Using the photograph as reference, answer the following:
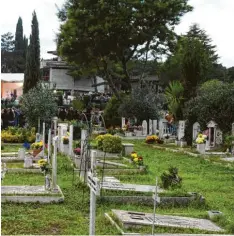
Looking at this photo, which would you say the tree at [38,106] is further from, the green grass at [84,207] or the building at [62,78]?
the building at [62,78]

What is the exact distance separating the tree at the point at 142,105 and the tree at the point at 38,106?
6.07m

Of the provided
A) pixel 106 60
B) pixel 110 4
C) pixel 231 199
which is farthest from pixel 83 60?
pixel 231 199

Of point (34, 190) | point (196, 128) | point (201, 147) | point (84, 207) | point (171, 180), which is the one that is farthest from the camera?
point (196, 128)

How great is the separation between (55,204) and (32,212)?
2.87 ft

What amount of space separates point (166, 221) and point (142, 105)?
988 inches

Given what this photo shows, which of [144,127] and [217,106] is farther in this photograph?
[144,127]

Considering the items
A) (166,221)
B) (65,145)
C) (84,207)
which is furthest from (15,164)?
(166,221)

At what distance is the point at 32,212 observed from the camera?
9.70 meters

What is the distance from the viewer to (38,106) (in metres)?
28.6

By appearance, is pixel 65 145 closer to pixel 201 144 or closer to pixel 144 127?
pixel 201 144

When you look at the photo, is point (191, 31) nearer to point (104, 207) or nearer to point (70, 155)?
point (70, 155)

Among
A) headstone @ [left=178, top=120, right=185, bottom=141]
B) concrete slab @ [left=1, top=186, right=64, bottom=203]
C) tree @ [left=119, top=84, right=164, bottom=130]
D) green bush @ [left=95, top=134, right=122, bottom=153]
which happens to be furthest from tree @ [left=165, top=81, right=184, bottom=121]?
concrete slab @ [left=1, top=186, right=64, bottom=203]

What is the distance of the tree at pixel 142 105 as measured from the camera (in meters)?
33.7

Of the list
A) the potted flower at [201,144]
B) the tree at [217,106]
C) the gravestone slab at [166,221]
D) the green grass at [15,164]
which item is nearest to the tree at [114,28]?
the tree at [217,106]
